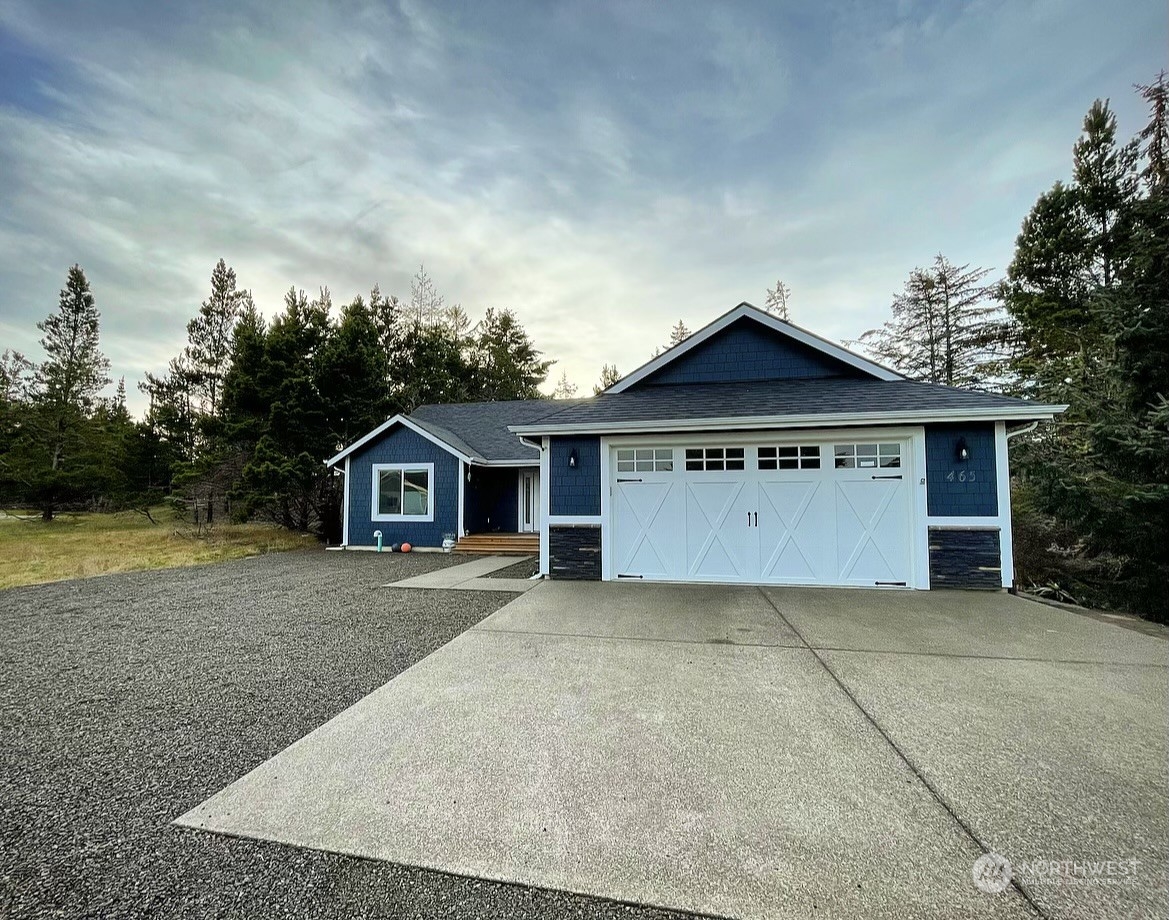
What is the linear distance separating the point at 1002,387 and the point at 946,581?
14.0 m

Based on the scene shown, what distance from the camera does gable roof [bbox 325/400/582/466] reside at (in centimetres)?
1252

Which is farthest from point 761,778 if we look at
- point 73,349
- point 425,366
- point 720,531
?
point 73,349

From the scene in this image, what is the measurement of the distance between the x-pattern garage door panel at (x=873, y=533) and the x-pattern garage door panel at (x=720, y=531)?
4.26ft

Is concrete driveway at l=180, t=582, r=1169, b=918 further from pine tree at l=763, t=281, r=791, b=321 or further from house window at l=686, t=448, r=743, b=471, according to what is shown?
pine tree at l=763, t=281, r=791, b=321

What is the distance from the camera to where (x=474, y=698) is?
10.5 feet

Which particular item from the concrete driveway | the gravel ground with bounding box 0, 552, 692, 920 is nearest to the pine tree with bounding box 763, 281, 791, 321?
the concrete driveway

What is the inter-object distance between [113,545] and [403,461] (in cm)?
935

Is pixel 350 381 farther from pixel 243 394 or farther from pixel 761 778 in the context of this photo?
pixel 761 778

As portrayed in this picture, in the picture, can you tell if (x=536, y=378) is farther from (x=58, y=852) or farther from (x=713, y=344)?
(x=58, y=852)

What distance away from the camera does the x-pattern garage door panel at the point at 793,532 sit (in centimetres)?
680

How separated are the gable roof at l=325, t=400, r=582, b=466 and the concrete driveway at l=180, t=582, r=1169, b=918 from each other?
308 inches

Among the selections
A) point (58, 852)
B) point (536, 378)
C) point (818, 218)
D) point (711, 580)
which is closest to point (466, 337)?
point (536, 378)

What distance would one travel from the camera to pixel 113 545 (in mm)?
13523

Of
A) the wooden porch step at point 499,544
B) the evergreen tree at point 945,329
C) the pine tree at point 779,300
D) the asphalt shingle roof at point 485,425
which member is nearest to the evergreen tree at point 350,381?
the asphalt shingle roof at point 485,425
